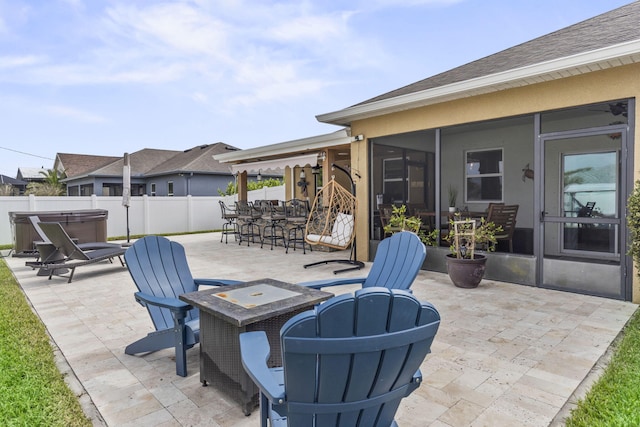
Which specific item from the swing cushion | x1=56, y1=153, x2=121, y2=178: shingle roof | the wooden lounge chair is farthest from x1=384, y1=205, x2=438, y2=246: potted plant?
x1=56, y1=153, x2=121, y2=178: shingle roof

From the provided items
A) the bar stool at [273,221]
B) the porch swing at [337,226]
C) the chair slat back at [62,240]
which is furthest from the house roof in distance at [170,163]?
the chair slat back at [62,240]

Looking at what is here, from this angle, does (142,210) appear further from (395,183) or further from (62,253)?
(395,183)

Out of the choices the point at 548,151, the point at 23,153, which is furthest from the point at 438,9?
the point at 23,153

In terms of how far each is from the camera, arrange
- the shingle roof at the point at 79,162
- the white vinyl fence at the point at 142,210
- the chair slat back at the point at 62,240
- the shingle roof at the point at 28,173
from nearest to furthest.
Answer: the chair slat back at the point at 62,240
the white vinyl fence at the point at 142,210
the shingle roof at the point at 79,162
the shingle roof at the point at 28,173

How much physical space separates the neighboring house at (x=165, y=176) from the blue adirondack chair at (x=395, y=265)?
15.7 meters

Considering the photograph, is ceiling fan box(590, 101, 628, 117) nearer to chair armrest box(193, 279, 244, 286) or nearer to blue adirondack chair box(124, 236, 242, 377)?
chair armrest box(193, 279, 244, 286)

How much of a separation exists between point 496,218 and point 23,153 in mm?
31873

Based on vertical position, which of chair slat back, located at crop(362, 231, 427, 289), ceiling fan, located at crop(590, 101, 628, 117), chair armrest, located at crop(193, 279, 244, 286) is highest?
ceiling fan, located at crop(590, 101, 628, 117)

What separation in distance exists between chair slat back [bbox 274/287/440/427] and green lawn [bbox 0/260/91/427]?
163 centimetres

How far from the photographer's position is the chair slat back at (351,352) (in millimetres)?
1183

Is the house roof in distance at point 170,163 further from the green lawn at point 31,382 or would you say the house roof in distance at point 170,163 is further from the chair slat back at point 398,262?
the chair slat back at point 398,262

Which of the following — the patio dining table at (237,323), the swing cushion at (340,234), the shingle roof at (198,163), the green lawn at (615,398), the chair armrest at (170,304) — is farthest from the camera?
the shingle roof at (198,163)

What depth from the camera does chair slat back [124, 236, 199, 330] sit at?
299cm

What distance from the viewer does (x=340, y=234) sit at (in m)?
6.93
